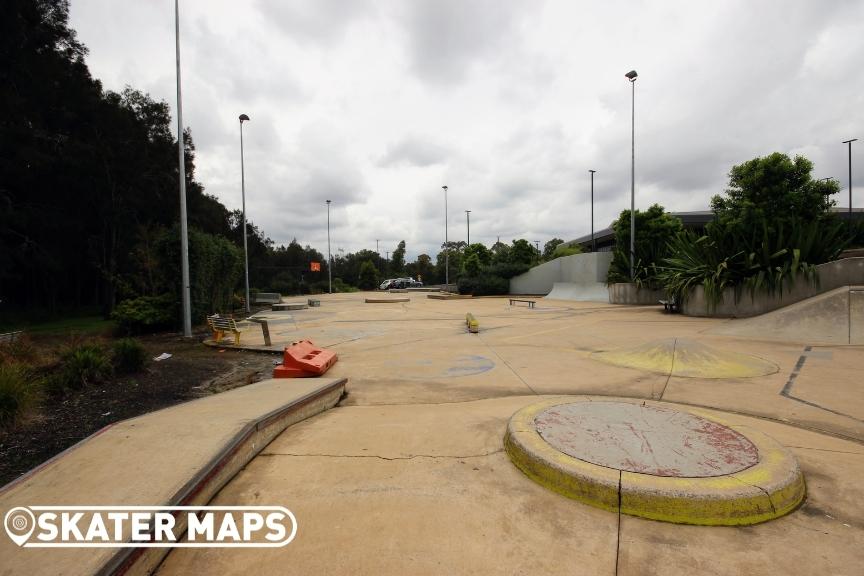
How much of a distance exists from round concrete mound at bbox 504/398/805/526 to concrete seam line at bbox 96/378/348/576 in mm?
2231

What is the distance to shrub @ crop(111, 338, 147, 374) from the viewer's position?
6.92 m

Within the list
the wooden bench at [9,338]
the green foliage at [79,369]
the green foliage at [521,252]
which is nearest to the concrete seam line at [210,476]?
the green foliage at [79,369]

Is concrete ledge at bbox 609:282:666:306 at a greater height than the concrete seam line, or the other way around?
concrete ledge at bbox 609:282:666:306

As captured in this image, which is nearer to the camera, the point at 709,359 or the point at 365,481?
the point at 365,481

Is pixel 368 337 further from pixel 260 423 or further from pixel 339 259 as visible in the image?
pixel 339 259

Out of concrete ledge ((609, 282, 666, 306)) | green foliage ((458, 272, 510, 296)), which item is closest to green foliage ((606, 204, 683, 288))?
concrete ledge ((609, 282, 666, 306))

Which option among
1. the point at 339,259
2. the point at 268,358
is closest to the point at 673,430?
the point at 268,358

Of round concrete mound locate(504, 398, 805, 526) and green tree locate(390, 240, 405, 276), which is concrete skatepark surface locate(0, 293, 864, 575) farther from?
green tree locate(390, 240, 405, 276)

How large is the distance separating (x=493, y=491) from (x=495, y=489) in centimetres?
3

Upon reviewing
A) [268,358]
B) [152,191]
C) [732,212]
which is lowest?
[268,358]

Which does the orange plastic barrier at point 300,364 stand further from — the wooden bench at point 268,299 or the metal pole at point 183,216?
the wooden bench at point 268,299

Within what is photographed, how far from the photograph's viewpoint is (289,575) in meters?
2.04

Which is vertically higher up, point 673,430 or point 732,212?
point 732,212

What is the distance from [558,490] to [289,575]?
5.85 feet
